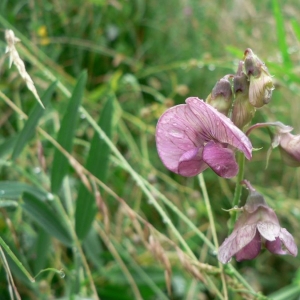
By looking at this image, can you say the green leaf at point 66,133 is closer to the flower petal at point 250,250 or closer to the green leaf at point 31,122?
the green leaf at point 31,122

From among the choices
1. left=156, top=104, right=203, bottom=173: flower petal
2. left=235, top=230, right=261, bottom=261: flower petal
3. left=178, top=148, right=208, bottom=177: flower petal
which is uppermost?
left=156, top=104, right=203, bottom=173: flower petal

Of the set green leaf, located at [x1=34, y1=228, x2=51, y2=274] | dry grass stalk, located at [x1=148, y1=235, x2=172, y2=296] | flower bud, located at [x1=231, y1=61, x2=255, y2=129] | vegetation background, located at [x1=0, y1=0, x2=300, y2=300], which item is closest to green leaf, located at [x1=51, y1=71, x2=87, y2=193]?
vegetation background, located at [x1=0, y1=0, x2=300, y2=300]

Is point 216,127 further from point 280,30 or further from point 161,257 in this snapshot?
point 280,30

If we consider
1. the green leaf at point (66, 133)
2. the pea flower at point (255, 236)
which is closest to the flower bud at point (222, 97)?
the pea flower at point (255, 236)

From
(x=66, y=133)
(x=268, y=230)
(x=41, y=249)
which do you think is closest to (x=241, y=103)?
(x=268, y=230)

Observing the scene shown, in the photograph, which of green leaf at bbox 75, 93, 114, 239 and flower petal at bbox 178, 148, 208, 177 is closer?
flower petal at bbox 178, 148, 208, 177

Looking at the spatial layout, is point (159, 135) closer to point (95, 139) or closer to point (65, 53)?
point (95, 139)

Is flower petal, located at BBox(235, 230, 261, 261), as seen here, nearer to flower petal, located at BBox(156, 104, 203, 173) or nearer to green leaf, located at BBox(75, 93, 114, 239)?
flower petal, located at BBox(156, 104, 203, 173)
